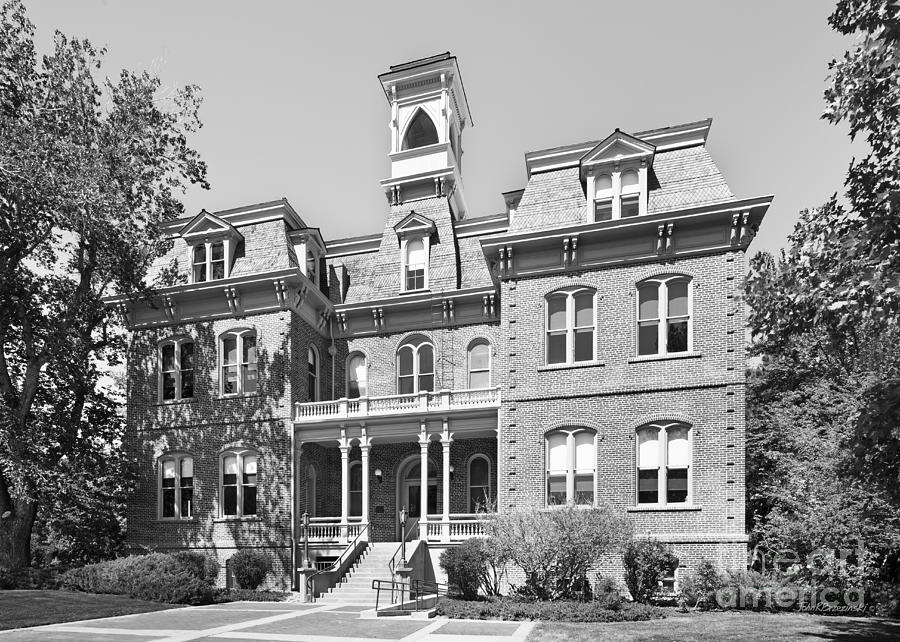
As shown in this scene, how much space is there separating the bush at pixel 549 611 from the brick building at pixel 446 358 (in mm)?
3190

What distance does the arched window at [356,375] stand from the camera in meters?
27.6

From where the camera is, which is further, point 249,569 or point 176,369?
point 176,369

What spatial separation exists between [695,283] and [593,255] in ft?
10.1

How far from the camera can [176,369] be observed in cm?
2688

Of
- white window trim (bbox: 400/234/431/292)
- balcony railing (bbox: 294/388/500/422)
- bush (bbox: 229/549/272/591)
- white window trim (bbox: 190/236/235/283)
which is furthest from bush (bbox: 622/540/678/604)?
white window trim (bbox: 190/236/235/283)

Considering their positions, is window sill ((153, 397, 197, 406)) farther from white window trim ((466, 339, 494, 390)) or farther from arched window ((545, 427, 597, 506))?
arched window ((545, 427, 597, 506))

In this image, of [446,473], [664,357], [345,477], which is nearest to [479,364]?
[446,473]

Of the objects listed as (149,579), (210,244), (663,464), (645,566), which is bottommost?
(149,579)

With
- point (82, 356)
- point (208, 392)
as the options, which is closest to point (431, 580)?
point (208, 392)

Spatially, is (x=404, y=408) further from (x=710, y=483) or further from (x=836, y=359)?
(x=836, y=359)

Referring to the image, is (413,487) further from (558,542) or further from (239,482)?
(558,542)

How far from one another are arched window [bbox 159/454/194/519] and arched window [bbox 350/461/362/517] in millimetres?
5725

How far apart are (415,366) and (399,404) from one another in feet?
6.68

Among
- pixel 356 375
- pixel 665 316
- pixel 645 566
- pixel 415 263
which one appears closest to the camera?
pixel 645 566
